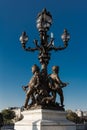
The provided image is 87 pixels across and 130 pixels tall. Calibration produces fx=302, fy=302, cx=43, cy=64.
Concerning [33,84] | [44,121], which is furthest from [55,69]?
[44,121]

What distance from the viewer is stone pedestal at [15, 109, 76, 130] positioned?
39.5 feet

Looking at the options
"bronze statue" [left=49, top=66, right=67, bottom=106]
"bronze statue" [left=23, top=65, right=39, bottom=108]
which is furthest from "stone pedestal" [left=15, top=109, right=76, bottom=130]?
"bronze statue" [left=49, top=66, right=67, bottom=106]

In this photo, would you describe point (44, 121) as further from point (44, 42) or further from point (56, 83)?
point (44, 42)

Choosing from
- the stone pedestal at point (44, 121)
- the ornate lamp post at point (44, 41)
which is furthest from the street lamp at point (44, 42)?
the stone pedestal at point (44, 121)

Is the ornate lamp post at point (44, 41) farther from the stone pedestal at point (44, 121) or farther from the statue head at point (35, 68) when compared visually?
the stone pedestal at point (44, 121)

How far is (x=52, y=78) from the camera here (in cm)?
1344

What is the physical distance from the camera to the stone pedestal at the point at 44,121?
474 inches

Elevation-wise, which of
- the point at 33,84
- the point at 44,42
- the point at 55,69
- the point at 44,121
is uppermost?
the point at 44,42

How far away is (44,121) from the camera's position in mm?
12016

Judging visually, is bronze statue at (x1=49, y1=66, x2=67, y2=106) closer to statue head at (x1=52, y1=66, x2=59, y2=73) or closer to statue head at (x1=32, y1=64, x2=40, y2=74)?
statue head at (x1=52, y1=66, x2=59, y2=73)

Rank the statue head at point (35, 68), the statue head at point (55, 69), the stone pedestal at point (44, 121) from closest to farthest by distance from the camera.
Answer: the stone pedestal at point (44, 121) → the statue head at point (35, 68) → the statue head at point (55, 69)

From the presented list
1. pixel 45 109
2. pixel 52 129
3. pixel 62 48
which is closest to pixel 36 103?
pixel 45 109

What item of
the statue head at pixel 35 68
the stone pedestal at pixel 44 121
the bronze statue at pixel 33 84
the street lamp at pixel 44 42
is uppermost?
the street lamp at pixel 44 42

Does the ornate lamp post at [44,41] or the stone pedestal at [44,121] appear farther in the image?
the ornate lamp post at [44,41]
